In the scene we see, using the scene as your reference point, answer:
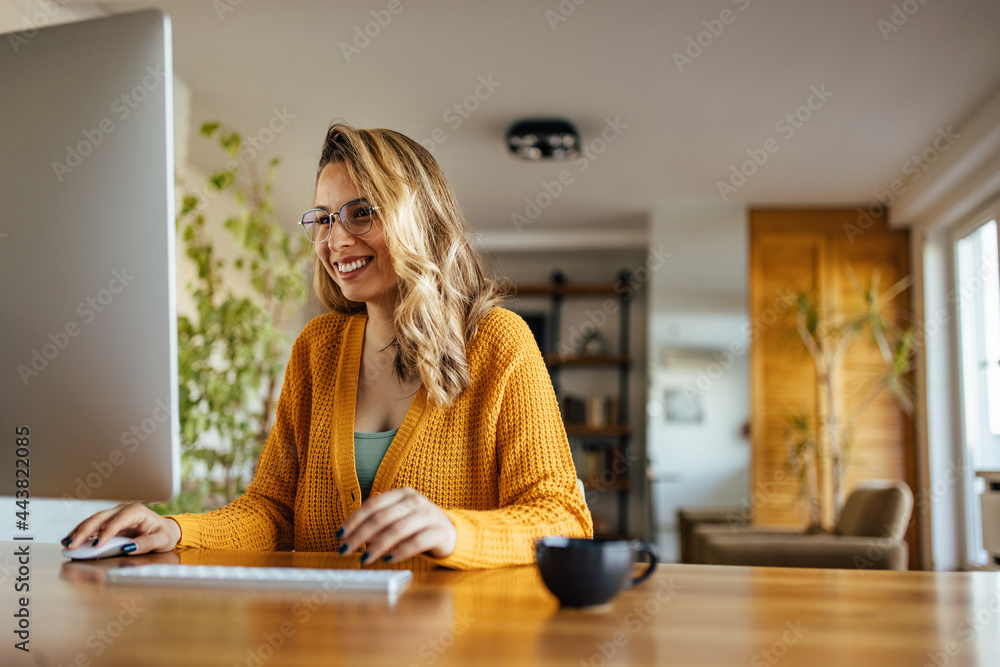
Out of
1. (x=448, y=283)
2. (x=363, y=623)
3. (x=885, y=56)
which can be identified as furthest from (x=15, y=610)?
(x=885, y=56)

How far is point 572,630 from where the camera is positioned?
1.92 feet

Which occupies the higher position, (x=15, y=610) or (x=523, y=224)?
(x=523, y=224)

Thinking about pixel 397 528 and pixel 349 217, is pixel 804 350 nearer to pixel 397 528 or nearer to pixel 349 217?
pixel 349 217

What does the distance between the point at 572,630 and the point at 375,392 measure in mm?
816

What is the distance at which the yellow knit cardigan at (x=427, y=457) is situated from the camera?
42.4 inches

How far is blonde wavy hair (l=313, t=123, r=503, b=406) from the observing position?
124 cm

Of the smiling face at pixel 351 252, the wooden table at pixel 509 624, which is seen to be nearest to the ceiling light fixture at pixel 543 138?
the smiling face at pixel 351 252

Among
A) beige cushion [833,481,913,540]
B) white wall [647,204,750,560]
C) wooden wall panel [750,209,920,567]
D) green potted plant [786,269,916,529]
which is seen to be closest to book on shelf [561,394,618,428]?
white wall [647,204,750,560]

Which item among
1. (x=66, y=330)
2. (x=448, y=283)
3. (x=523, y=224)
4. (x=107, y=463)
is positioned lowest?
(x=107, y=463)

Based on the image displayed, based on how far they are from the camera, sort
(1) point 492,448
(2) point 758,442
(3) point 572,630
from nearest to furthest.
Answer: (3) point 572,630 < (1) point 492,448 < (2) point 758,442

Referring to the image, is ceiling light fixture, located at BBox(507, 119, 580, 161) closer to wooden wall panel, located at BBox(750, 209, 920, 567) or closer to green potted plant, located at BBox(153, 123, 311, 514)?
green potted plant, located at BBox(153, 123, 311, 514)

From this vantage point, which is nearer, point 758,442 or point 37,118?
point 37,118

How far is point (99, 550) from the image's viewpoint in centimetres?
91

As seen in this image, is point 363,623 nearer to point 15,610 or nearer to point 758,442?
point 15,610
